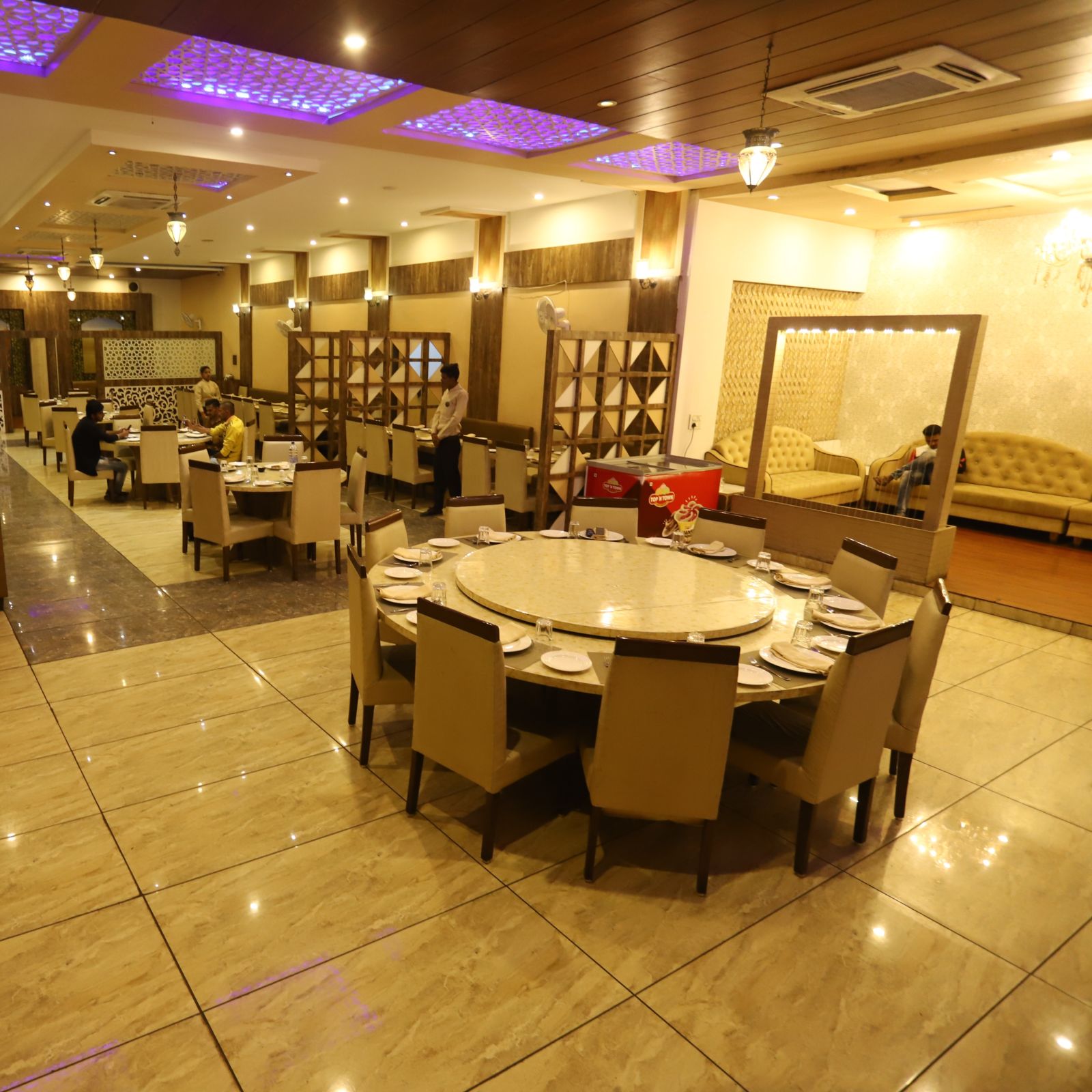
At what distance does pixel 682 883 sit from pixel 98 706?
2.87 metres

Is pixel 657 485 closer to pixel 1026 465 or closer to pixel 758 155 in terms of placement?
pixel 758 155

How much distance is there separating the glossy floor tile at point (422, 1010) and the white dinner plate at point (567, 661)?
31.8 inches

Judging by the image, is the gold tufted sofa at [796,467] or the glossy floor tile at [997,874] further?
the gold tufted sofa at [796,467]

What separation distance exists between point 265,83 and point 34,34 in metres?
1.23

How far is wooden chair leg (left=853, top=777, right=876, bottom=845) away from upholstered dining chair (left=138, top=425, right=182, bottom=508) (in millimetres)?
7242

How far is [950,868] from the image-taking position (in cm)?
300

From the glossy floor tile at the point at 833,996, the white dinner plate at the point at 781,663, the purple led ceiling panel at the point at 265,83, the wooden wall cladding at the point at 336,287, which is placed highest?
the purple led ceiling panel at the point at 265,83

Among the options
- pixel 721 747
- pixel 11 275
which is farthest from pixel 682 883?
pixel 11 275

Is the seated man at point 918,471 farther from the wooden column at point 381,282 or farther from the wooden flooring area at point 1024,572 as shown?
the wooden column at point 381,282

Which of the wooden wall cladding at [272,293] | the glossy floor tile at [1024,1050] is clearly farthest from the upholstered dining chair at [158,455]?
the glossy floor tile at [1024,1050]

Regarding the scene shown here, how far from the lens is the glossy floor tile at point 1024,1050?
2113mm

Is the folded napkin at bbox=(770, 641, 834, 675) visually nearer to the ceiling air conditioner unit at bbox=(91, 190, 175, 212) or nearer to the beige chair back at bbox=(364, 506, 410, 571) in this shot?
the beige chair back at bbox=(364, 506, 410, 571)

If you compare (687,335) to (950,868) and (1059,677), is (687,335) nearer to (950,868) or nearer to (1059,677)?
(1059,677)

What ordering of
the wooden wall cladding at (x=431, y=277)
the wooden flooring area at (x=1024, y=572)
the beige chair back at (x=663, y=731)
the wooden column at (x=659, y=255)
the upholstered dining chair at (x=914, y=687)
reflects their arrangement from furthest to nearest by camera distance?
the wooden wall cladding at (x=431, y=277)
the wooden column at (x=659, y=255)
the wooden flooring area at (x=1024, y=572)
the upholstered dining chair at (x=914, y=687)
the beige chair back at (x=663, y=731)
